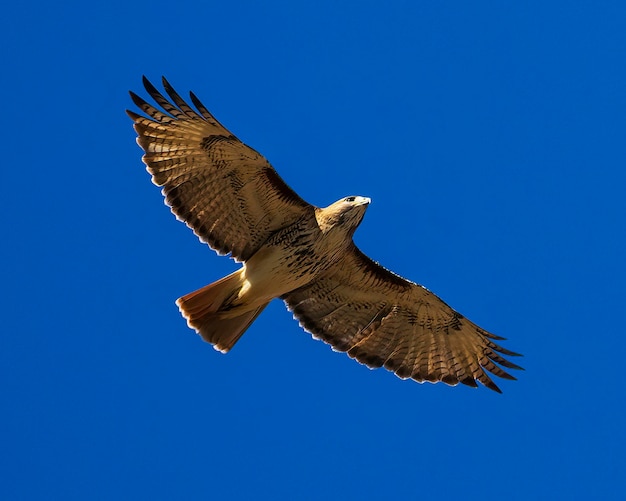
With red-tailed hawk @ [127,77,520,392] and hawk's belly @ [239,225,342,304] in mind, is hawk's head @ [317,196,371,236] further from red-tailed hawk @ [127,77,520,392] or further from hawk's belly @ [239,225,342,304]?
hawk's belly @ [239,225,342,304]

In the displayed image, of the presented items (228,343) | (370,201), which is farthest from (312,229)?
(228,343)

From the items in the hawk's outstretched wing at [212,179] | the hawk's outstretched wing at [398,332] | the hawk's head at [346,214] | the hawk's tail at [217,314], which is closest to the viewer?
the hawk's outstretched wing at [212,179]

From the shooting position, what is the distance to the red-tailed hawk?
1312 cm

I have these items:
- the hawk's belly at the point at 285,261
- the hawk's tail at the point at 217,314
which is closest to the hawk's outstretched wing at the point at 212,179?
the hawk's belly at the point at 285,261

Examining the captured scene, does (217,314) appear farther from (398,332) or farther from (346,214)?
(398,332)

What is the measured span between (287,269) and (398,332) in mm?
1913

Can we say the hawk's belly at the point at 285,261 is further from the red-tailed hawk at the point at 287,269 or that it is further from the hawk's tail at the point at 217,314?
the hawk's tail at the point at 217,314

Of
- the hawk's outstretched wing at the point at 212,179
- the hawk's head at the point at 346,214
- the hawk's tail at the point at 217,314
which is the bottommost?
the hawk's tail at the point at 217,314

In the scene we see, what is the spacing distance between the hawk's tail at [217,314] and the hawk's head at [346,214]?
3.92 ft

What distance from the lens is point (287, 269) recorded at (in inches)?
535

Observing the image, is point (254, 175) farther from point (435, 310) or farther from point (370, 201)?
point (435, 310)

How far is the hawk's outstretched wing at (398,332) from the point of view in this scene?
14531 millimetres

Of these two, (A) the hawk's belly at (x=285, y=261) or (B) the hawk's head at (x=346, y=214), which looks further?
(A) the hawk's belly at (x=285, y=261)

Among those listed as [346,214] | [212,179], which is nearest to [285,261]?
[346,214]
